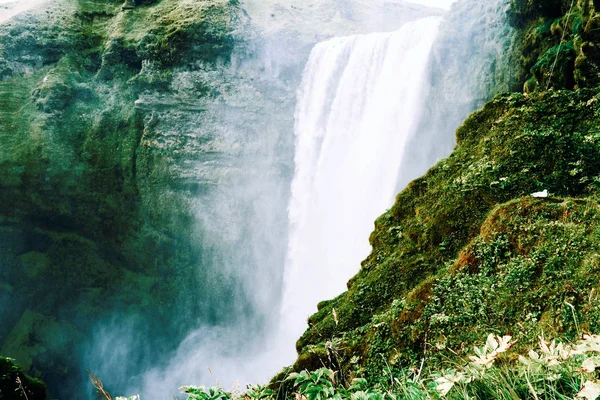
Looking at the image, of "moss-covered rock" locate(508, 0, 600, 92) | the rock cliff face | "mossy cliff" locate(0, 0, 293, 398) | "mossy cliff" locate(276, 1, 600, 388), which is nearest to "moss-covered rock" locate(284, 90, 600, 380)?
"mossy cliff" locate(276, 1, 600, 388)

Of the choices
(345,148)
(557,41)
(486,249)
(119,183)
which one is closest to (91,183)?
(119,183)

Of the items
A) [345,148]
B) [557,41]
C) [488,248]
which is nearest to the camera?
[488,248]

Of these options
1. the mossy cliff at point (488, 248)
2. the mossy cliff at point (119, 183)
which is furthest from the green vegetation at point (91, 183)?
the mossy cliff at point (488, 248)

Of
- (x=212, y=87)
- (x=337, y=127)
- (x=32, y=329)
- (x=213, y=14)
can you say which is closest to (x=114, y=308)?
(x=32, y=329)

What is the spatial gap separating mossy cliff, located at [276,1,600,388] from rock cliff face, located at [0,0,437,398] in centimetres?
1614

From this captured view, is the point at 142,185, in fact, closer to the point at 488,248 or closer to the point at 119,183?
the point at 119,183

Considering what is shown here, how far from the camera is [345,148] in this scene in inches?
724

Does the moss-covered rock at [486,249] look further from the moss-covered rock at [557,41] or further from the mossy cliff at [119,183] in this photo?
the mossy cliff at [119,183]

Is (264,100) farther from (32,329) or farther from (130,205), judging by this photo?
(32,329)

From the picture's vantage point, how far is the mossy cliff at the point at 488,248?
10.8 feet

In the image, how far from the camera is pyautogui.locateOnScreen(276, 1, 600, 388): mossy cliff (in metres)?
3.30

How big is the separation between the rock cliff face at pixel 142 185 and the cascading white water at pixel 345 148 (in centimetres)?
203

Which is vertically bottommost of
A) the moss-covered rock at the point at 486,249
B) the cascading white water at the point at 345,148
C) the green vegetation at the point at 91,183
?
the moss-covered rock at the point at 486,249

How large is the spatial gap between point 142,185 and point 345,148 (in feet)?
37.6
